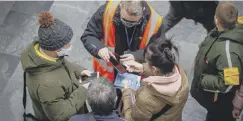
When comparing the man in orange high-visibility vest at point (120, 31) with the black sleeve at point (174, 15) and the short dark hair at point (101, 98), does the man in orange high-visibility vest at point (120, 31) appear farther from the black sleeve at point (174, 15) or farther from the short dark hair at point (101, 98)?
the black sleeve at point (174, 15)

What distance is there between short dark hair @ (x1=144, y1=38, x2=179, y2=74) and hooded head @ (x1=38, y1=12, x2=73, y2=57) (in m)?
0.71

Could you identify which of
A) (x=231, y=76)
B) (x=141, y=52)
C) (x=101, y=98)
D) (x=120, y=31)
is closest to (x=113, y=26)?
(x=120, y=31)

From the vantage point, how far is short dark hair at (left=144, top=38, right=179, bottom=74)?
330 cm

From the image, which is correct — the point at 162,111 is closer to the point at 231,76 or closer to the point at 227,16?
the point at 231,76

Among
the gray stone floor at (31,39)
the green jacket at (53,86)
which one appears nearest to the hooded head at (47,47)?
the green jacket at (53,86)

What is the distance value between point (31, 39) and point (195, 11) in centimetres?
226

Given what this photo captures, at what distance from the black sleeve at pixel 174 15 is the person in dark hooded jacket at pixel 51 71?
204cm

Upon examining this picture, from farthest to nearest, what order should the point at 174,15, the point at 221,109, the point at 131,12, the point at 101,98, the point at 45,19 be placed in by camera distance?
the point at 174,15
the point at 221,109
the point at 131,12
the point at 45,19
the point at 101,98

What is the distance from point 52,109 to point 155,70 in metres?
0.94

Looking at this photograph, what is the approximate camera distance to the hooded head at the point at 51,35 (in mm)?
3297

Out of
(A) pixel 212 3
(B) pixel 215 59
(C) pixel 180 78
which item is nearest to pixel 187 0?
(A) pixel 212 3

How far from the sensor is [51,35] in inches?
131

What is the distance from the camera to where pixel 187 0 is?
16.6 feet

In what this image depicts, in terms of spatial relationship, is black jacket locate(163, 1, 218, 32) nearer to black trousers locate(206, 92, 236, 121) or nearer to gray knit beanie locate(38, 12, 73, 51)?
black trousers locate(206, 92, 236, 121)
